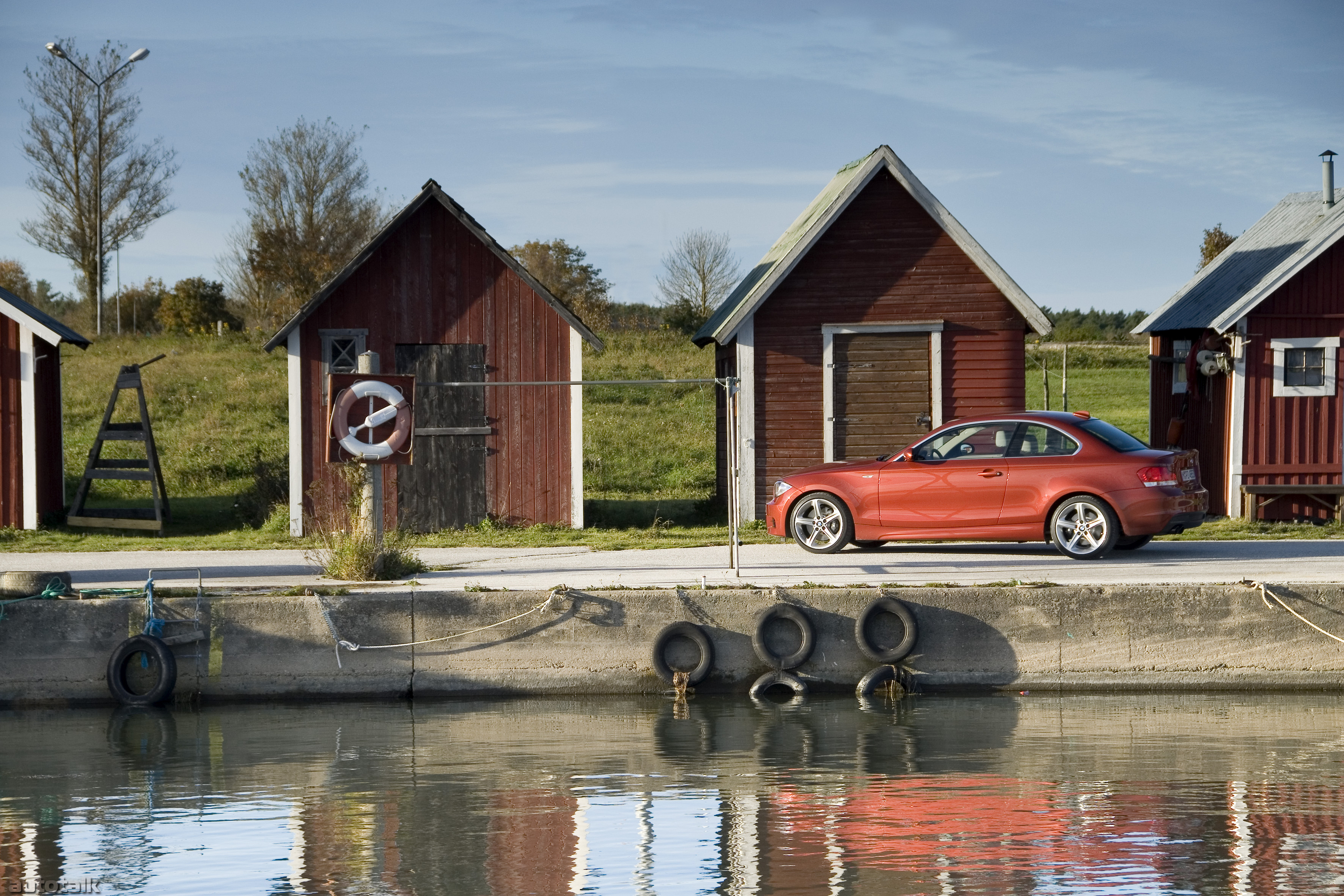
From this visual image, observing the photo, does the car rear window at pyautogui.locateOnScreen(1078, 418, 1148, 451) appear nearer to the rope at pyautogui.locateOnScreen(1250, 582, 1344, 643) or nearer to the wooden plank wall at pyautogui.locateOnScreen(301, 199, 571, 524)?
the rope at pyautogui.locateOnScreen(1250, 582, 1344, 643)

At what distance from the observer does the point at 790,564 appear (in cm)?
1444

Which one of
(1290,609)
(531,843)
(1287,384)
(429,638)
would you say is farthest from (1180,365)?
(531,843)

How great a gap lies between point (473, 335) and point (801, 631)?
9.49m

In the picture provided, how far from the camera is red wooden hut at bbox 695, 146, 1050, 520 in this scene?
2000 centimetres

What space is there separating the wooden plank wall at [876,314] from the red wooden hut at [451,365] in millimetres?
2603

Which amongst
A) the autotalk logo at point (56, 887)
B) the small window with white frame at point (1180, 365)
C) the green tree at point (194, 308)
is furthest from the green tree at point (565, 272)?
the autotalk logo at point (56, 887)

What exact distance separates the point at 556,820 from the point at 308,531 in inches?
479

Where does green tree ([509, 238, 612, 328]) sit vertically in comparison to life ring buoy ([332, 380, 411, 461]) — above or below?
above

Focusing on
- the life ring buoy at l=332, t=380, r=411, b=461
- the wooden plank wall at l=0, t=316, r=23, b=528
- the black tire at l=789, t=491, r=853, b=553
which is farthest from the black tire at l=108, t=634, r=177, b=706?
the wooden plank wall at l=0, t=316, r=23, b=528

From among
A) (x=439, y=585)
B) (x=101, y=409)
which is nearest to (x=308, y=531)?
(x=439, y=585)

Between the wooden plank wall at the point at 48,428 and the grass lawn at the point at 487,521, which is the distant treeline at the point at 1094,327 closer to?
the grass lawn at the point at 487,521

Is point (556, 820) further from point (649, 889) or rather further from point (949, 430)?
point (949, 430)

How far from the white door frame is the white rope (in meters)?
8.82

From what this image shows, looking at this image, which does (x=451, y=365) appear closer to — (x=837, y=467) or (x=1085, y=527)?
(x=837, y=467)
